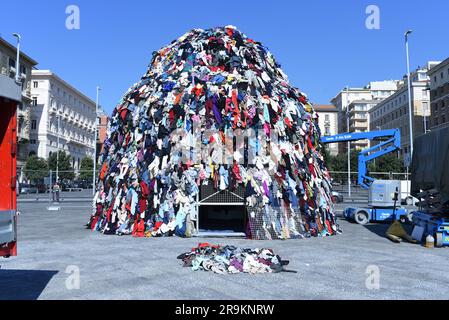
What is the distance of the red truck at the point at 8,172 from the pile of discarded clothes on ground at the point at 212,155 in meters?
7.55

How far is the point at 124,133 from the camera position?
1470 cm

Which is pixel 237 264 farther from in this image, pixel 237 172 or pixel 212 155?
pixel 212 155

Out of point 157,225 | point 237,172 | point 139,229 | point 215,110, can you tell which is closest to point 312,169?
point 237,172

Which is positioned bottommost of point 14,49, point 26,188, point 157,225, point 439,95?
point 157,225

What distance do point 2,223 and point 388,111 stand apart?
101681mm

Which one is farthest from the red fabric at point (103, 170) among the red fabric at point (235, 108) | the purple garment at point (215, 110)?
the red fabric at point (235, 108)

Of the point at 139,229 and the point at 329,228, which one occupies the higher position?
the point at 139,229

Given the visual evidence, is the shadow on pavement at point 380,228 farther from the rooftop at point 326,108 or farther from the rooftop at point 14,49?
the rooftop at point 326,108

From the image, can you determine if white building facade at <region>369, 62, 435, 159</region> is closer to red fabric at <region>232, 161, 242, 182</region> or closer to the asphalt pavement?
red fabric at <region>232, 161, 242, 182</region>

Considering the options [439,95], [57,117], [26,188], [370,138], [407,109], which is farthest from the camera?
[407,109]

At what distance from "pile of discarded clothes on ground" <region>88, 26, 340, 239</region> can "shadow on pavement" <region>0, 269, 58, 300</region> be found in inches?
199

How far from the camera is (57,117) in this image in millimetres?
77125

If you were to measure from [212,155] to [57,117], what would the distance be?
7251 cm

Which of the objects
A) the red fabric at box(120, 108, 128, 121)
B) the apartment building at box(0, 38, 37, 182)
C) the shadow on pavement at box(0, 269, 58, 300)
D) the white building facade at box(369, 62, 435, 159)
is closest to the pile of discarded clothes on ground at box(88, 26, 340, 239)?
the red fabric at box(120, 108, 128, 121)
